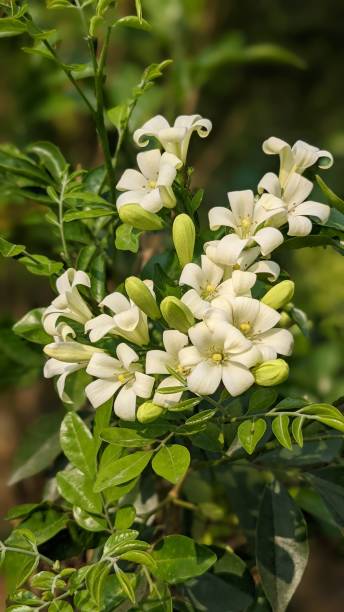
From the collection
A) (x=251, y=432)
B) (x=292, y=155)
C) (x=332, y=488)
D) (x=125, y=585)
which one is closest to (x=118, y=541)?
(x=125, y=585)

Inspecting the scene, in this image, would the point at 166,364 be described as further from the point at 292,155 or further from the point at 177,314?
the point at 292,155

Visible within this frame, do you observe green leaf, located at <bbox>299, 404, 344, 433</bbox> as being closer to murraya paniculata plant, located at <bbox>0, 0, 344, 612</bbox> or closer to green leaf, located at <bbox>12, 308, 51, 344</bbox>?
murraya paniculata plant, located at <bbox>0, 0, 344, 612</bbox>

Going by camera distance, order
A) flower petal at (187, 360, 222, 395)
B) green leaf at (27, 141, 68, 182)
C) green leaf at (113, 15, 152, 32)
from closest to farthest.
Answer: flower petal at (187, 360, 222, 395), green leaf at (113, 15, 152, 32), green leaf at (27, 141, 68, 182)

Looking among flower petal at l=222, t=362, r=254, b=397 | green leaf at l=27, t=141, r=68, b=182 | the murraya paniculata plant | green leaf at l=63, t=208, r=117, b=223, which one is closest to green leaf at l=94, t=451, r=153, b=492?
the murraya paniculata plant

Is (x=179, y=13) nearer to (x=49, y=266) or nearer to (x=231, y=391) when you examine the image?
(x=49, y=266)

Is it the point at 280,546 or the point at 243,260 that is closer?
the point at 243,260

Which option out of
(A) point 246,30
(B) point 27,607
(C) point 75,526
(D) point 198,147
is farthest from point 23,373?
(A) point 246,30

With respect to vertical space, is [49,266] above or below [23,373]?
above
